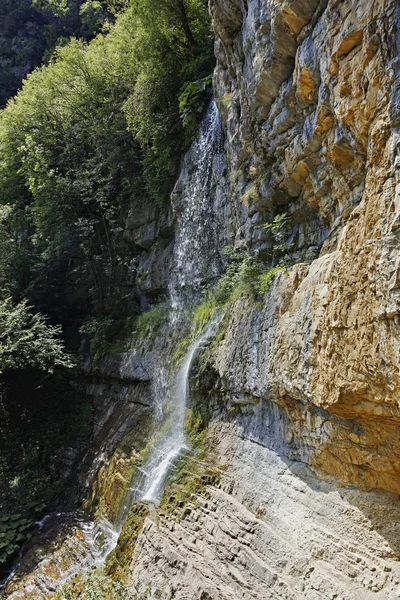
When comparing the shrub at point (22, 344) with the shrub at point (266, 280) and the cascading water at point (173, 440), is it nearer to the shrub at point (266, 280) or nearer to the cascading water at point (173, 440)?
the cascading water at point (173, 440)

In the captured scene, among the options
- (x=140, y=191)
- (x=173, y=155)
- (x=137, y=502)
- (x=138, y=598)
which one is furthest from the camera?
(x=140, y=191)

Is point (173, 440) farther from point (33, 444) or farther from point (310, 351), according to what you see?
point (33, 444)

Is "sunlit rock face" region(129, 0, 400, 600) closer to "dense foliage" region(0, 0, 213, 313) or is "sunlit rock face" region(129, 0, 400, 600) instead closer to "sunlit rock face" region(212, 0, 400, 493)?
"sunlit rock face" region(212, 0, 400, 493)

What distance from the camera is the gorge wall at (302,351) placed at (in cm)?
399

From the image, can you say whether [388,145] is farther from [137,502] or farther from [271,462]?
[137,502]

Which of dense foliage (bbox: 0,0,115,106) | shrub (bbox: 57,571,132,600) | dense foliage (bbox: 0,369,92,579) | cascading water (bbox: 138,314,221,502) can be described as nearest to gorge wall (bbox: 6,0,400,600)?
shrub (bbox: 57,571,132,600)

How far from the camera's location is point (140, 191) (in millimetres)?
13883

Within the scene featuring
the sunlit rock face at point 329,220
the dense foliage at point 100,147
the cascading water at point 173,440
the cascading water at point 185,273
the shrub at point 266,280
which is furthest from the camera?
the dense foliage at point 100,147

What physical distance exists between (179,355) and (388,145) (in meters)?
6.98

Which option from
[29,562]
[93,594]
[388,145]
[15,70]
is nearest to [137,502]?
[93,594]

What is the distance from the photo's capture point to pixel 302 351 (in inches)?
Answer: 203

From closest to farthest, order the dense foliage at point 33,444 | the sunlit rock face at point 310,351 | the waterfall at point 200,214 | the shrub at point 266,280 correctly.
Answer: the sunlit rock face at point 310,351 → the shrub at point 266,280 → the dense foliage at point 33,444 → the waterfall at point 200,214

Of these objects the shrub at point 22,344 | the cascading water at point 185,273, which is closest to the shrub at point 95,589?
the cascading water at point 185,273

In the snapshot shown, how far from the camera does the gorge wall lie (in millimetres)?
3992
